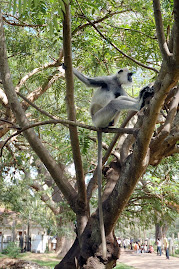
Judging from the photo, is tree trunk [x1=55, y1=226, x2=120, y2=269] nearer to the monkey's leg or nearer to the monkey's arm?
the monkey's leg

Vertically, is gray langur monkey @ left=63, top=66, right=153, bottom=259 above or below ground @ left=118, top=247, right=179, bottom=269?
above

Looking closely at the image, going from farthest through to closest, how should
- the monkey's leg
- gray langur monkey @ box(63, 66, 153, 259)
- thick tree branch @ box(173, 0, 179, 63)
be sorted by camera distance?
gray langur monkey @ box(63, 66, 153, 259) → the monkey's leg → thick tree branch @ box(173, 0, 179, 63)

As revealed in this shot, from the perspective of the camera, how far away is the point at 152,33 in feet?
20.2

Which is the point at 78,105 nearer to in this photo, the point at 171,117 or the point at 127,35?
the point at 127,35

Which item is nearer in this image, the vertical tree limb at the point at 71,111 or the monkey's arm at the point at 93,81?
the vertical tree limb at the point at 71,111

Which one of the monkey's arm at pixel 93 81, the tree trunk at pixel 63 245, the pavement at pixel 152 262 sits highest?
the monkey's arm at pixel 93 81

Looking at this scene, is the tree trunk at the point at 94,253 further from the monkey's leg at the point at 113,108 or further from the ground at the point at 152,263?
the ground at the point at 152,263

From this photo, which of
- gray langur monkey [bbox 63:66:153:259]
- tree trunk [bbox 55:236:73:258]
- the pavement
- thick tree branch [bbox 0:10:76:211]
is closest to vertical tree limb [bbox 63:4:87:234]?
thick tree branch [bbox 0:10:76:211]

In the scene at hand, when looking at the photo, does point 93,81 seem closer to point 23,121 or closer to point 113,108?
point 113,108

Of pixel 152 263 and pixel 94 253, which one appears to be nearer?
pixel 94 253

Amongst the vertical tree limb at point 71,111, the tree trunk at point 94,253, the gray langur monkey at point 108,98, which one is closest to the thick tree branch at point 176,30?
the vertical tree limb at point 71,111

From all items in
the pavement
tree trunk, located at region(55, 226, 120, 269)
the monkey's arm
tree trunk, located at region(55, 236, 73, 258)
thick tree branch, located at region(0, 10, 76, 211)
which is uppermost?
the monkey's arm

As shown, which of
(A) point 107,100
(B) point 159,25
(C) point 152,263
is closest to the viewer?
(B) point 159,25

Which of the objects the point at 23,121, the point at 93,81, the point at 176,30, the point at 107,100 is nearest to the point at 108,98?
the point at 107,100
